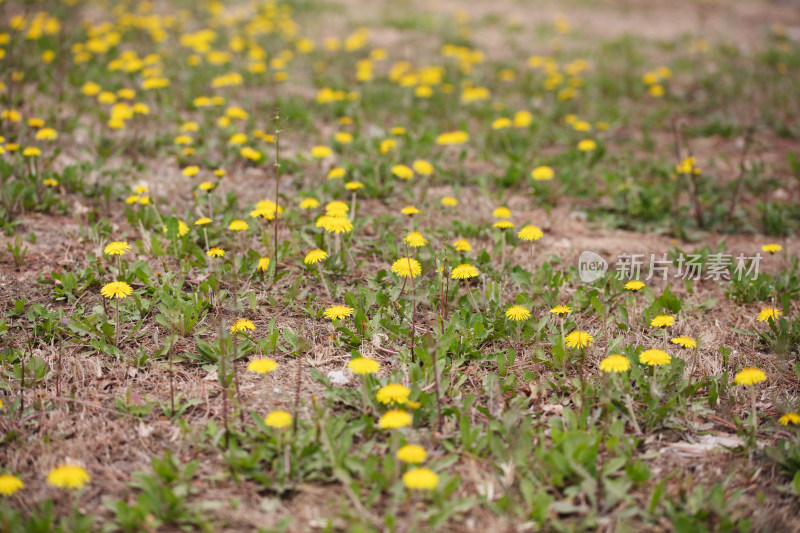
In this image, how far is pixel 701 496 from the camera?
267cm

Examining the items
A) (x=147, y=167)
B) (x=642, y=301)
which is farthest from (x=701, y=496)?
(x=147, y=167)

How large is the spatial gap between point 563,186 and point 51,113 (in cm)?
524

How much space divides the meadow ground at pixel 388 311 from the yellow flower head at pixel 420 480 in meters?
0.01

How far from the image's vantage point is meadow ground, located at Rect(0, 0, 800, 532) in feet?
8.92

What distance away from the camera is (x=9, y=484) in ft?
8.11

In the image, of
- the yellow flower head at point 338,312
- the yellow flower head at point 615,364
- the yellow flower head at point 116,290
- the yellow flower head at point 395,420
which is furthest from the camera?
the yellow flower head at point 338,312

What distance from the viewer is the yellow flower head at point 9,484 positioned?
245 cm

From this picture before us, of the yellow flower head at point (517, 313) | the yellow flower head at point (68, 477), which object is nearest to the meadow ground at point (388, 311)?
the yellow flower head at point (68, 477)

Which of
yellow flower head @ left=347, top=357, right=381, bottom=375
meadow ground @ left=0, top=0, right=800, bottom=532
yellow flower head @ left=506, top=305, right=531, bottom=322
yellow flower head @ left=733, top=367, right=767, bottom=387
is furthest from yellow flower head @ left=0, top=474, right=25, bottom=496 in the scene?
yellow flower head @ left=733, top=367, right=767, bottom=387

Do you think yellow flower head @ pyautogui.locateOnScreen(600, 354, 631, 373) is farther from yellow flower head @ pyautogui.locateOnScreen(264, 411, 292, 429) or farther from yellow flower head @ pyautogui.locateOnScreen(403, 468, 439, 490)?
yellow flower head @ pyautogui.locateOnScreen(264, 411, 292, 429)

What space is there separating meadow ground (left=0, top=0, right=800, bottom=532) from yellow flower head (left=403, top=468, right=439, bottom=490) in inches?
0.5

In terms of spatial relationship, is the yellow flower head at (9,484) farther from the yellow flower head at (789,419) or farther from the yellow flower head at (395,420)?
the yellow flower head at (789,419)

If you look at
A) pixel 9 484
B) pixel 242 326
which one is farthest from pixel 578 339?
pixel 9 484

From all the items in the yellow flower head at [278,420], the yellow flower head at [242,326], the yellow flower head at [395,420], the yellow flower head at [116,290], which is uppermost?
the yellow flower head at [116,290]
